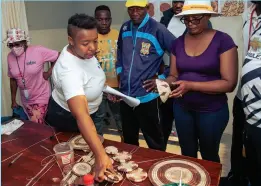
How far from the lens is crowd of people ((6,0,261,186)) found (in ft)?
3.95

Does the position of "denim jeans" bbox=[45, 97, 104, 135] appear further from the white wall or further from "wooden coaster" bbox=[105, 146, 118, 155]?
the white wall

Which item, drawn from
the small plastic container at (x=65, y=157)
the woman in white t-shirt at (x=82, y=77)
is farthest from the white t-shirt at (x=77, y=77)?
the small plastic container at (x=65, y=157)

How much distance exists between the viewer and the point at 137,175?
1.08 metres

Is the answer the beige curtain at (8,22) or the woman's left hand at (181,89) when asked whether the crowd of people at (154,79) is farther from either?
the beige curtain at (8,22)

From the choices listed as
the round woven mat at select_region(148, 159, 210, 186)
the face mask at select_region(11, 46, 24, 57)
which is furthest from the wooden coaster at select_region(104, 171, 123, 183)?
the face mask at select_region(11, 46, 24, 57)

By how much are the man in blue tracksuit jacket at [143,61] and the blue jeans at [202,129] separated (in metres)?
0.35

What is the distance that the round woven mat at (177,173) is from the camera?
1.04m

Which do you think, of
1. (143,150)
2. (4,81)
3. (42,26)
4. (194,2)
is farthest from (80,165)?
(42,26)

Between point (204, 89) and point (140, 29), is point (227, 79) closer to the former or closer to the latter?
point (204, 89)

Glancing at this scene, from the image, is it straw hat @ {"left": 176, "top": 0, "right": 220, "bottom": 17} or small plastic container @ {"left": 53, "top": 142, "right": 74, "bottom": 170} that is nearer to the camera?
small plastic container @ {"left": 53, "top": 142, "right": 74, "bottom": 170}

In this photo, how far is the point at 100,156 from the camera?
3.47 feet

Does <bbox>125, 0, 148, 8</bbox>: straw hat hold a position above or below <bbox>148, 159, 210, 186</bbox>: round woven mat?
above

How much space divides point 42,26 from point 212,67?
2409 millimetres

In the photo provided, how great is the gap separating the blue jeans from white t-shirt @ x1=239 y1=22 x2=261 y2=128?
0.64 feet
